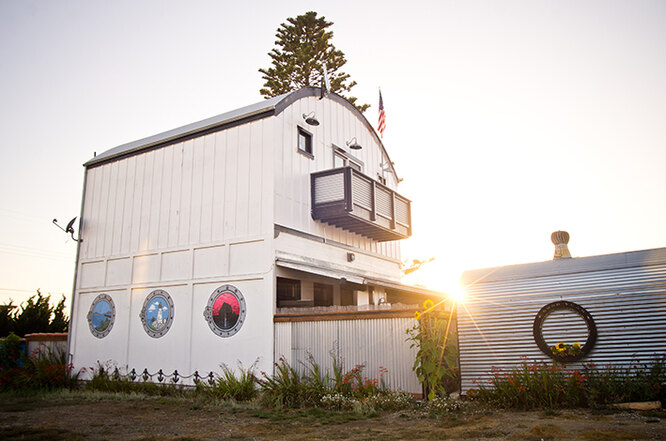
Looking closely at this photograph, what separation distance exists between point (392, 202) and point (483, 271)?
283 inches

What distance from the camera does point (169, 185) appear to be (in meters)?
16.0

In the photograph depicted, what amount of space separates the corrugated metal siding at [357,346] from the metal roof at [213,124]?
19.8ft

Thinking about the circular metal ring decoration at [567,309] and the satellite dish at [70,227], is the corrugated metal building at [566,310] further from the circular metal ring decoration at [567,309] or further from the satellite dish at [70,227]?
the satellite dish at [70,227]

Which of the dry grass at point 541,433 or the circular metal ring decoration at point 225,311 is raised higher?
the circular metal ring decoration at point 225,311

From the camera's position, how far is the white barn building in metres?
12.8

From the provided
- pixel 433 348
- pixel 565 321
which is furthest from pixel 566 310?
pixel 433 348

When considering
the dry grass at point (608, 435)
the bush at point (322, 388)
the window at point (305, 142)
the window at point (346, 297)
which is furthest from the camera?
the window at point (346, 297)

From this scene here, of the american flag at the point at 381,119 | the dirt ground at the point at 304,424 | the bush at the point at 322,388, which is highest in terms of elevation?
the american flag at the point at 381,119

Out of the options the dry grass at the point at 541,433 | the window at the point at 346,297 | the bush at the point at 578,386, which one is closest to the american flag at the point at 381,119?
the window at the point at 346,297

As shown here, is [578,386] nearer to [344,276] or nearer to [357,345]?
[357,345]

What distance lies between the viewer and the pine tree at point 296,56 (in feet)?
107

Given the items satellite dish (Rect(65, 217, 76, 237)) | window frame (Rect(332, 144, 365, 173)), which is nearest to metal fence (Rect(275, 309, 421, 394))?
window frame (Rect(332, 144, 365, 173))

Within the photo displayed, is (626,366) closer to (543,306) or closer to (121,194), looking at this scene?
(543,306)

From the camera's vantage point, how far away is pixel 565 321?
9.73m
